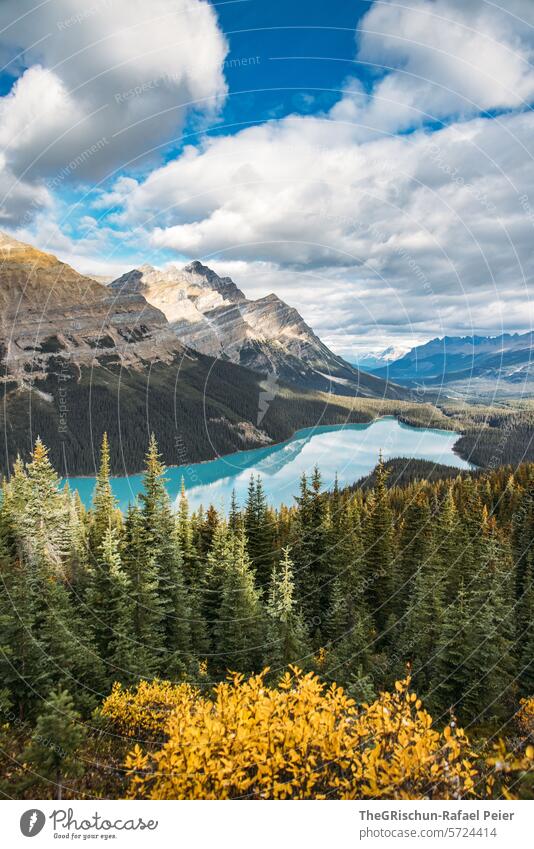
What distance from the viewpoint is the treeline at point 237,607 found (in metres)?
14.5

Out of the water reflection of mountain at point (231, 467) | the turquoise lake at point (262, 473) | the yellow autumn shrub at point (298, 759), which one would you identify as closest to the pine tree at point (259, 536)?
the yellow autumn shrub at point (298, 759)

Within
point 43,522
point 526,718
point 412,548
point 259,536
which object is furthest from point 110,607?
point 412,548

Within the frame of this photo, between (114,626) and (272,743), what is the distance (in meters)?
11.9

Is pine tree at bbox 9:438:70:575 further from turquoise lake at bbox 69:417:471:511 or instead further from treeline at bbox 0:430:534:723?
turquoise lake at bbox 69:417:471:511

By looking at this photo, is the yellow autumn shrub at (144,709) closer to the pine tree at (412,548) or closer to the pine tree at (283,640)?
the pine tree at (283,640)

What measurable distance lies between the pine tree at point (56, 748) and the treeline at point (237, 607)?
119 inches

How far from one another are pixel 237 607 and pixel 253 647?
2243 millimetres

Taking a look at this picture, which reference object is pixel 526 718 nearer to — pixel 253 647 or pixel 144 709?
pixel 253 647

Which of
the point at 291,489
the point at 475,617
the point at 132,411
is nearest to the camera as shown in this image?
the point at 475,617

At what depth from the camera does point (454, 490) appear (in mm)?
62500

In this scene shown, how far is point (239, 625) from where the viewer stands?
65.6 ft

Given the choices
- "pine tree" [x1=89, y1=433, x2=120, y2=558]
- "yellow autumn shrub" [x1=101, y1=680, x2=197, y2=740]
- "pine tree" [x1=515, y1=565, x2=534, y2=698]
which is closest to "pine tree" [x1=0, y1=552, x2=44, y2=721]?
"yellow autumn shrub" [x1=101, y1=680, x2=197, y2=740]
